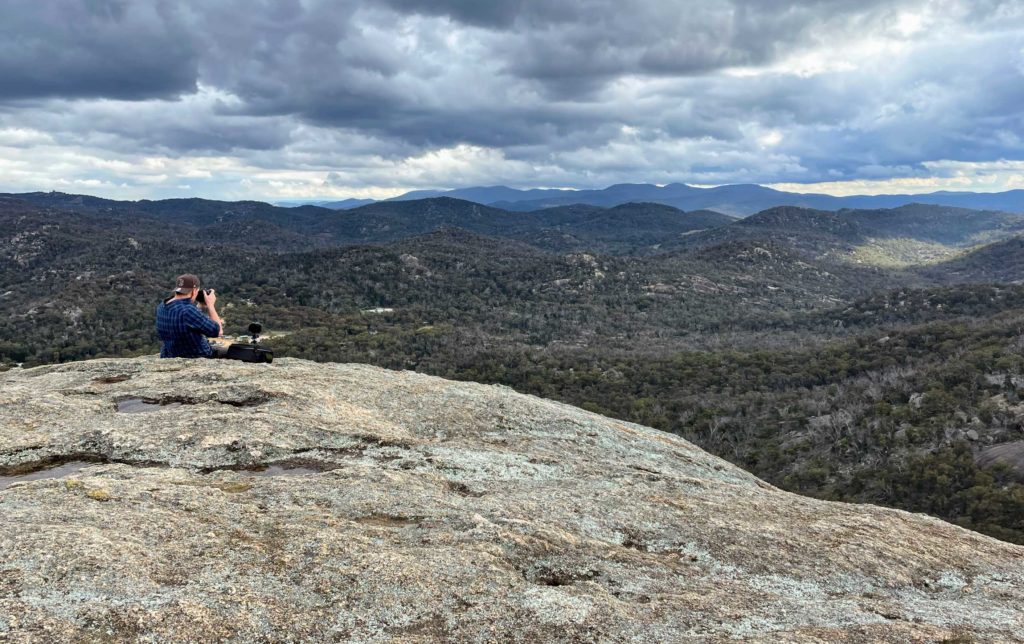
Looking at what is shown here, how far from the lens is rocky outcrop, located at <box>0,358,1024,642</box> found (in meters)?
5.96

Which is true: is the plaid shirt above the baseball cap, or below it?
below

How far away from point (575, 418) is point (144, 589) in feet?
38.9

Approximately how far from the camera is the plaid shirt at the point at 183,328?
1530 centimetres

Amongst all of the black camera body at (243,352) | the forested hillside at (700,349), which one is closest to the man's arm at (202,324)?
the black camera body at (243,352)

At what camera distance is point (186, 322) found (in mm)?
15711

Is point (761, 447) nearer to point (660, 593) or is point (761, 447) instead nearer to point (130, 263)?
point (660, 593)

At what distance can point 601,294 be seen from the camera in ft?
628

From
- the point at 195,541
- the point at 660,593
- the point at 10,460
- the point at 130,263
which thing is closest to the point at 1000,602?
the point at 660,593

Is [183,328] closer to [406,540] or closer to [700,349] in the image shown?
[406,540]

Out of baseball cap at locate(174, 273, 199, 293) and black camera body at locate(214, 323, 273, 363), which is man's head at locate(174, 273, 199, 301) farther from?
black camera body at locate(214, 323, 273, 363)

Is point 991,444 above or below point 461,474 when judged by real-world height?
below

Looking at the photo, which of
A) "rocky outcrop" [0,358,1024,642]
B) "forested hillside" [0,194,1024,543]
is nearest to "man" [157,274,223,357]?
"rocky outcrop" [0,358,1024,642]

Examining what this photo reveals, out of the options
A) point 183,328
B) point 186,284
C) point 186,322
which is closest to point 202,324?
point 186,322

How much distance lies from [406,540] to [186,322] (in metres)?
11.3
